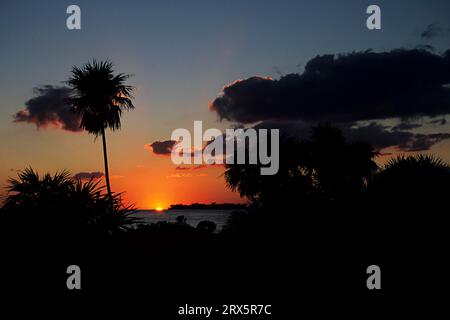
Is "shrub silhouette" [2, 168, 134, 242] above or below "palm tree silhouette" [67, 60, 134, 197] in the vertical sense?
below

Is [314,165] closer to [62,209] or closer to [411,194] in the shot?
[411,194]

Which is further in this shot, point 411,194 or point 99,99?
point 99,99

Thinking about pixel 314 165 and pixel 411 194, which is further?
pixel 314 165

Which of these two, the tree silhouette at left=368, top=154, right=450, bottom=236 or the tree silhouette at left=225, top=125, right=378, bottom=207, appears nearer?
the tree silhouette at left=368, top=154, right=450, bottom=236

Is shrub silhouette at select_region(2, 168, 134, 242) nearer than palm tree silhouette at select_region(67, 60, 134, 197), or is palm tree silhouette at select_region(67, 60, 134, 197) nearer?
shrub silhouette at select_region(2, 168, 134, 242)

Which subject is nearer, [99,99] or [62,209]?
[62,209]

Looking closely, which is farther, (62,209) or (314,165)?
(314,165)

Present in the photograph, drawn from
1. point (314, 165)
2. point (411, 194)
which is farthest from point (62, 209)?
point (314, 165)

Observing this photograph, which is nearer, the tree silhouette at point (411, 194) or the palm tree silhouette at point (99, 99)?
the tree silhouette at point (411, 194)

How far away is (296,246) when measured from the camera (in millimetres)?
16734

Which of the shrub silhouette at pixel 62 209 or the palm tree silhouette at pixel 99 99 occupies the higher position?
the palm tree silhouette at pixel 99 99

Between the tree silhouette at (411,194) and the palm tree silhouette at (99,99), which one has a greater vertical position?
the palm tree silhouette at (99,99)

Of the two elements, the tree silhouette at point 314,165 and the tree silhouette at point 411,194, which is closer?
the tree silhouette at point 411,194
